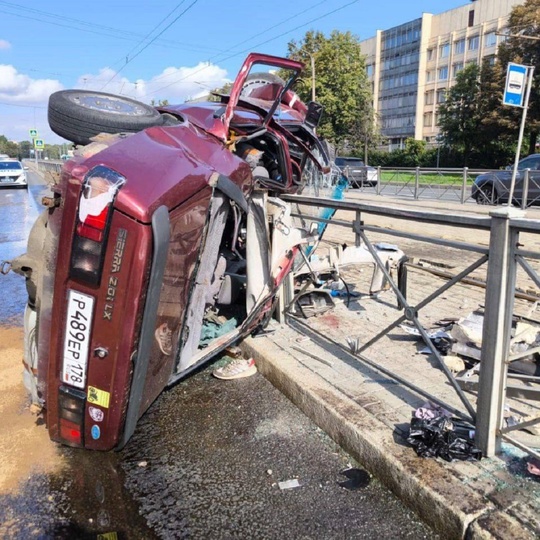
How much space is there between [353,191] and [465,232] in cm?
1530

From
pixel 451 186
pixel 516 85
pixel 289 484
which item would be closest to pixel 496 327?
pixel 289 484

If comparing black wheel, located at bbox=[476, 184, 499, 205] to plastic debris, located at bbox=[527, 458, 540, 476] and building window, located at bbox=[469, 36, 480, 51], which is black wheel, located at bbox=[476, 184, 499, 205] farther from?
building window, located at bbox=[469, 36, 480, 51]

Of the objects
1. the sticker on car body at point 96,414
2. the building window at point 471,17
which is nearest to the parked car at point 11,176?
the sticker on car body at point 96,414

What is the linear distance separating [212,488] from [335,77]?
41156 mm

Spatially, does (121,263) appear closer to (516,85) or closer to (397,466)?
(397,466)

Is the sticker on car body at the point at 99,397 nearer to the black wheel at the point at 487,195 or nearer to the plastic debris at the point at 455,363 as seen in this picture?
the plastic debris at the point at 455,363

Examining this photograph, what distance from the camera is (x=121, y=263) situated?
2395mm

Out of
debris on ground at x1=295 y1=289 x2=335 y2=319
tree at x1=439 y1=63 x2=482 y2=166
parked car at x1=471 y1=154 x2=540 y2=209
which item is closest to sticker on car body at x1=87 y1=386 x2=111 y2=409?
debris on ground at x1=295 y1=289 x2=335 y2=319

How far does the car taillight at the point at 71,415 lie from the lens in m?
Result: 2.62

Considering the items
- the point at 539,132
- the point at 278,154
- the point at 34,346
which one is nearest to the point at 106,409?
the point at 34,346

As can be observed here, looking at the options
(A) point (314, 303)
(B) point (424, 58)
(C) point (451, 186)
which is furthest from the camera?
(B) point (424, 58)

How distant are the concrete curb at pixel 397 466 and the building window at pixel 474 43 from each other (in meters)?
70.1

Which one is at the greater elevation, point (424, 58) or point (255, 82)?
point (424, 58)

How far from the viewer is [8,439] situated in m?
3.18
